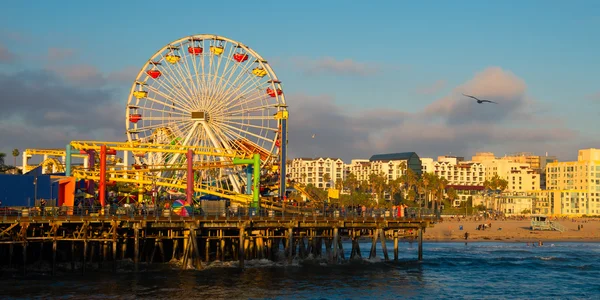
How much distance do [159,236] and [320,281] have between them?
12.3 m

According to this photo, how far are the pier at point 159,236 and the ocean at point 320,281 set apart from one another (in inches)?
56.1

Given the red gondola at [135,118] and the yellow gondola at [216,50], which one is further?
the red gondola at [135,118]

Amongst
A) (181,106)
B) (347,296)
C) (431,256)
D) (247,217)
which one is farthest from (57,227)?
(431,256)

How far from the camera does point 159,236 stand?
195 feet

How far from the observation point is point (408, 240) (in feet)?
411

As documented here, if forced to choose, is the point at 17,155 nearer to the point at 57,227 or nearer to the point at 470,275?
the point at 57,227

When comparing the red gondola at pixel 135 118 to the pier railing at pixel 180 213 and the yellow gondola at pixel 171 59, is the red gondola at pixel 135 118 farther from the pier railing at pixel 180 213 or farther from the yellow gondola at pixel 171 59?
the pier railing at pixel 180 213

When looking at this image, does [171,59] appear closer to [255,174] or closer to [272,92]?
[272,92]

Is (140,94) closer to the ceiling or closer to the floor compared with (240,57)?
closer to the floor

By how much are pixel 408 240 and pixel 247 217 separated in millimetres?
67823

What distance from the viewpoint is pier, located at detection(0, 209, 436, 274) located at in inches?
2189

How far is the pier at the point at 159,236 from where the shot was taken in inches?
2189

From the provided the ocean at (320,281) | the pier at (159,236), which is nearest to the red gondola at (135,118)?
the pier at (159,236)

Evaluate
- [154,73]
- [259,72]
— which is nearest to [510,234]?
[259,72]
